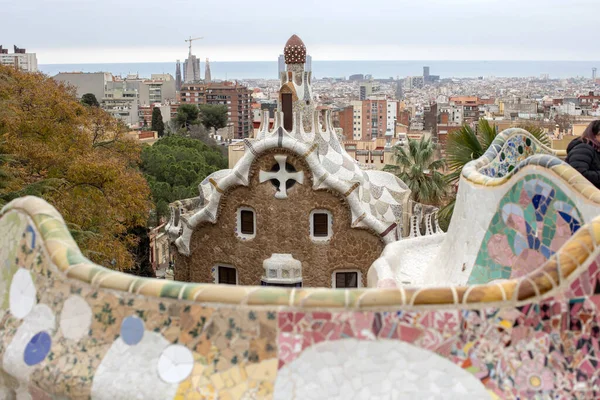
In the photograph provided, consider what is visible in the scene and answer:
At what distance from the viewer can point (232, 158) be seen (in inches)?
1057

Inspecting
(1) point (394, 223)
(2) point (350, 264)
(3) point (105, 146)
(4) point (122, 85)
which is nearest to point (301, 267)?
(2) point (350, 264)

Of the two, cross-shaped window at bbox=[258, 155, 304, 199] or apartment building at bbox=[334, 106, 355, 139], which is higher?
cross-shaped window at bbox=[258, 155, 304, 199]

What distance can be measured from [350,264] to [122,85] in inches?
3915

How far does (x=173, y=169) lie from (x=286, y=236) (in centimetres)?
1513

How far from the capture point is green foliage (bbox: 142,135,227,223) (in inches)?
1059

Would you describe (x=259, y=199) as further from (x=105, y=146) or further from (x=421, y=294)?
(x=421, y=294)

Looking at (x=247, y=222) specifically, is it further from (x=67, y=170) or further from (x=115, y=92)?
(x=115, y=92)

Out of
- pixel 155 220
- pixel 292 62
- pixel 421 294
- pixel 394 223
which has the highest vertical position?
pixel 292 62

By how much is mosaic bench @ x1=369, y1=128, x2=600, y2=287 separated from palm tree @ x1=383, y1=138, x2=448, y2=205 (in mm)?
11688

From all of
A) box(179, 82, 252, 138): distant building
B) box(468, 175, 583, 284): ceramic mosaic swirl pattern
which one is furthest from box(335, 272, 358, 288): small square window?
box(179, 82, 252, 138): distant building

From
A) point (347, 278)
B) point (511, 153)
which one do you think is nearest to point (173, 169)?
point (347, 278)

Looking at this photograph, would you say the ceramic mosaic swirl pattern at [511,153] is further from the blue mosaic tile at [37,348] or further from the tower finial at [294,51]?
the tower finial at [294,51]

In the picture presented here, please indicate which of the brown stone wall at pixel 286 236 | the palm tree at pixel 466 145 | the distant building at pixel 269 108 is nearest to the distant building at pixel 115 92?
the distant building at pixel 269 108

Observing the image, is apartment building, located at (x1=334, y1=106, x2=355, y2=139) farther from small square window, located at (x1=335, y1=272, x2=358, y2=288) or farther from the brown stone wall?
the brown stone wall
